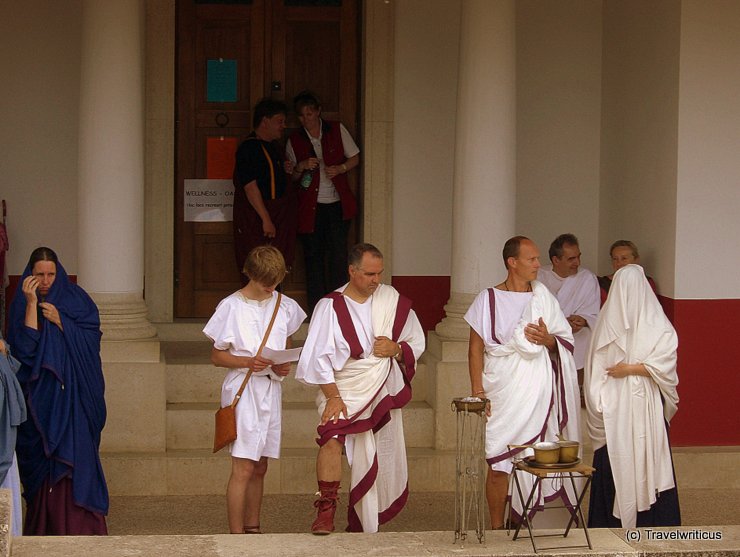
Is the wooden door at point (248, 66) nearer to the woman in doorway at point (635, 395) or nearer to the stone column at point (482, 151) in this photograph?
the stone column at point (482, 151)

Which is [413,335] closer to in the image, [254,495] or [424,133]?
[254,495]

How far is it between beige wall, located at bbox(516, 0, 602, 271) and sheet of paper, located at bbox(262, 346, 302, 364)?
3.79 m

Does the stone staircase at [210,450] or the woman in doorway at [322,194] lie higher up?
the woman in doorway at [322,194]

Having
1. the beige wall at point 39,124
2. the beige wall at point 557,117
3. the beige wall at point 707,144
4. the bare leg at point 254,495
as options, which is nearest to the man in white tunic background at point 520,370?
the bare leg at point 254,495

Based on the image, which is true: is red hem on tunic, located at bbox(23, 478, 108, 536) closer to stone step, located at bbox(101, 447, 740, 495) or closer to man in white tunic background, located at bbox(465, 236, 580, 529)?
stone step, located at bbox(101, 447, 740, 495)

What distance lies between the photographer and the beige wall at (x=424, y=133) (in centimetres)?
989

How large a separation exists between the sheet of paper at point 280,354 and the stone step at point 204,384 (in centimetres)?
229

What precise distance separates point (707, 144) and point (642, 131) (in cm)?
69

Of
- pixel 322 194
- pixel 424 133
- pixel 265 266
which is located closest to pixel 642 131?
pixel 424 133

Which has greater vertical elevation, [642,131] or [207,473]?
[642,131]

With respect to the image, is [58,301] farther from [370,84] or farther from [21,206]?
[370,84]

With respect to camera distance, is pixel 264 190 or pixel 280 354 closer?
pixel 280 354

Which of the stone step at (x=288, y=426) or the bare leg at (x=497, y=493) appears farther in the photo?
the stone step at (x=288, y=426)

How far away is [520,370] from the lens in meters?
7.01
